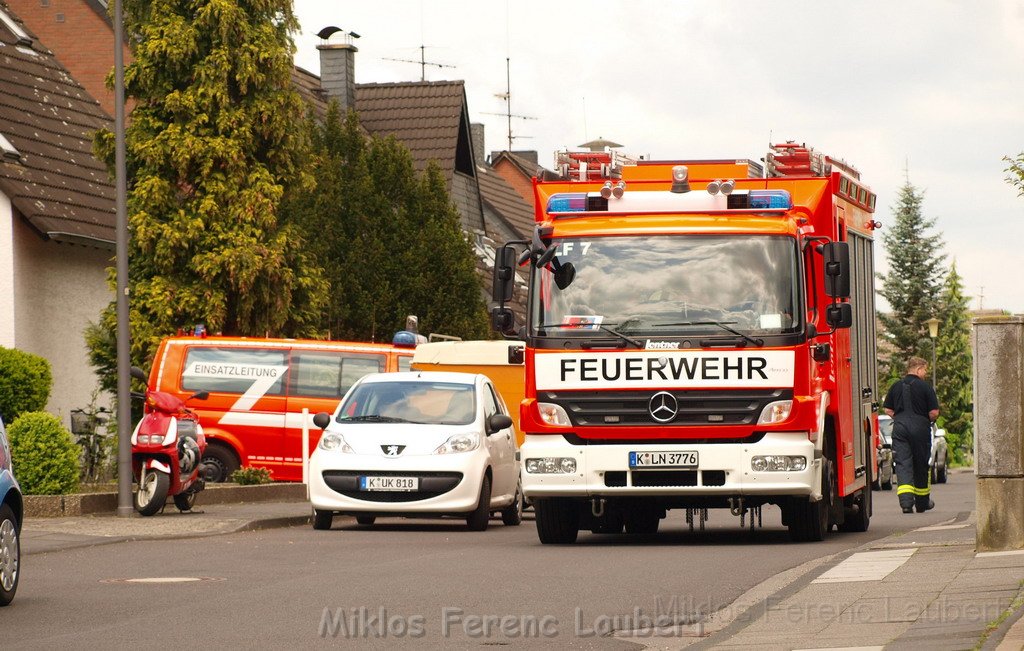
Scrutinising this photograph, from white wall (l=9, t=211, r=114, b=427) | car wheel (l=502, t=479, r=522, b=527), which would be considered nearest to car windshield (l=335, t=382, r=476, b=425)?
car wheel (l=502, t=479, r=522, b=527)

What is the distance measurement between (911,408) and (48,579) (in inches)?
469

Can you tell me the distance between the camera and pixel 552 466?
15.9 m

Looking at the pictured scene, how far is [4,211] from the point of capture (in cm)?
2884

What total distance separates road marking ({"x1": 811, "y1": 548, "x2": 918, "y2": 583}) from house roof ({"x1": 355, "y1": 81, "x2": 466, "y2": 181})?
37386 millimetres

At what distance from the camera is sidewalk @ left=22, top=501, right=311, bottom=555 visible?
16.5 meters

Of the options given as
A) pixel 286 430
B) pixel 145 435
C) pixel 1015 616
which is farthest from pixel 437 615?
pixel 286 430

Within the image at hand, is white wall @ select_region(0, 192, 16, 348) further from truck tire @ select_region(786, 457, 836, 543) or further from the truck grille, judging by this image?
truck tire @ select_region(786, 457, 836, 543)

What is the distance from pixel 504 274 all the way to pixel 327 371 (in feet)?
40.3

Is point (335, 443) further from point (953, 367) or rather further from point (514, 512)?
point (953, 367)

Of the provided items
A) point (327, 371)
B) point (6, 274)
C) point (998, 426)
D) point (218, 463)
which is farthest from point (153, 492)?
point (998, 426)

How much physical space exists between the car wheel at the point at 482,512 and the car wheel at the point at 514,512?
1502mm

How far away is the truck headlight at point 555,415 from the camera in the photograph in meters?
15.9

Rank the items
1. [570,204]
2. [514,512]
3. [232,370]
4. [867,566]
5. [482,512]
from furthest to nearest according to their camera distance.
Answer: [232,370], [514,512], [482,512], [570,204], [867,566]

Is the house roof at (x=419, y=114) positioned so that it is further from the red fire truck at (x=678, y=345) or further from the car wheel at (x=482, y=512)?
the red fire truck at (x=678, y=345)
